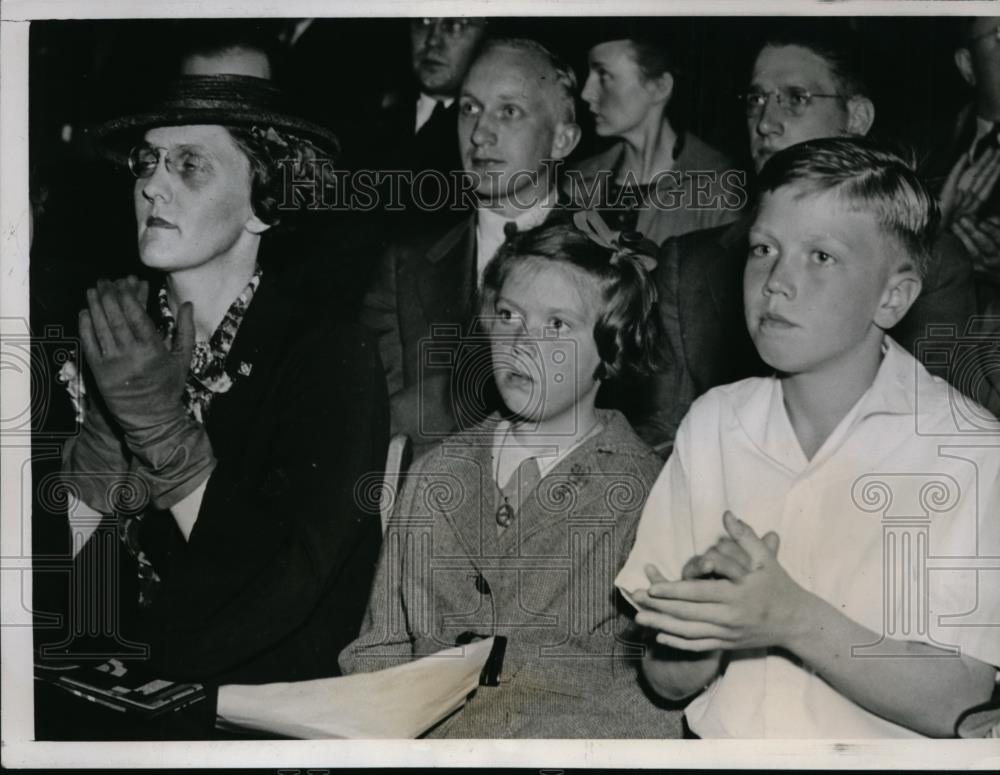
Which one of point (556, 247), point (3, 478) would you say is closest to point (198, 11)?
point (556, 247)

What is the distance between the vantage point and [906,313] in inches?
101

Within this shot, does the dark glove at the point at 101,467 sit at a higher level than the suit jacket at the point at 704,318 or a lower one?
lower

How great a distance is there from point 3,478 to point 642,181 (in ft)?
5.37

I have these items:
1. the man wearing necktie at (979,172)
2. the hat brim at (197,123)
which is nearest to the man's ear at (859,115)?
the man wearing necktie at (979,172)

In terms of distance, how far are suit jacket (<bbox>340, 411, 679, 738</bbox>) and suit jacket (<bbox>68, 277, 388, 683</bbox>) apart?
92 millimetres

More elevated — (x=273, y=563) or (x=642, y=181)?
(x=642, y=181)

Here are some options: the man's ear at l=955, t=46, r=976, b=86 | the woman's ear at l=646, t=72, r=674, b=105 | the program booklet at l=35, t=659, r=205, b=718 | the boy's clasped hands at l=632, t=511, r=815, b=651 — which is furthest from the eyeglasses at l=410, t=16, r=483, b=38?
the program booklet at l=35, t=659, r=205, b=718

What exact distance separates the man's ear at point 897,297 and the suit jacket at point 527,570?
61 centimetres

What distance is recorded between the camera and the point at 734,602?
2502mm

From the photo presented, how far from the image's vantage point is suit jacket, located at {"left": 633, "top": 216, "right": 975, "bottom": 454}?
257 centimetres

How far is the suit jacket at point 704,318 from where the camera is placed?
2.57 metres

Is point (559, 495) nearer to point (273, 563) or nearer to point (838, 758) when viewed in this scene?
point (273, 563)

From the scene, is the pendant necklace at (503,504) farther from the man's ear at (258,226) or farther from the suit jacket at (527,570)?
the man's ear at (258,226)

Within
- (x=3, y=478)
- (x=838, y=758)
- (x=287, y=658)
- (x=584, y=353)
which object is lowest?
(x=838, y=758)
